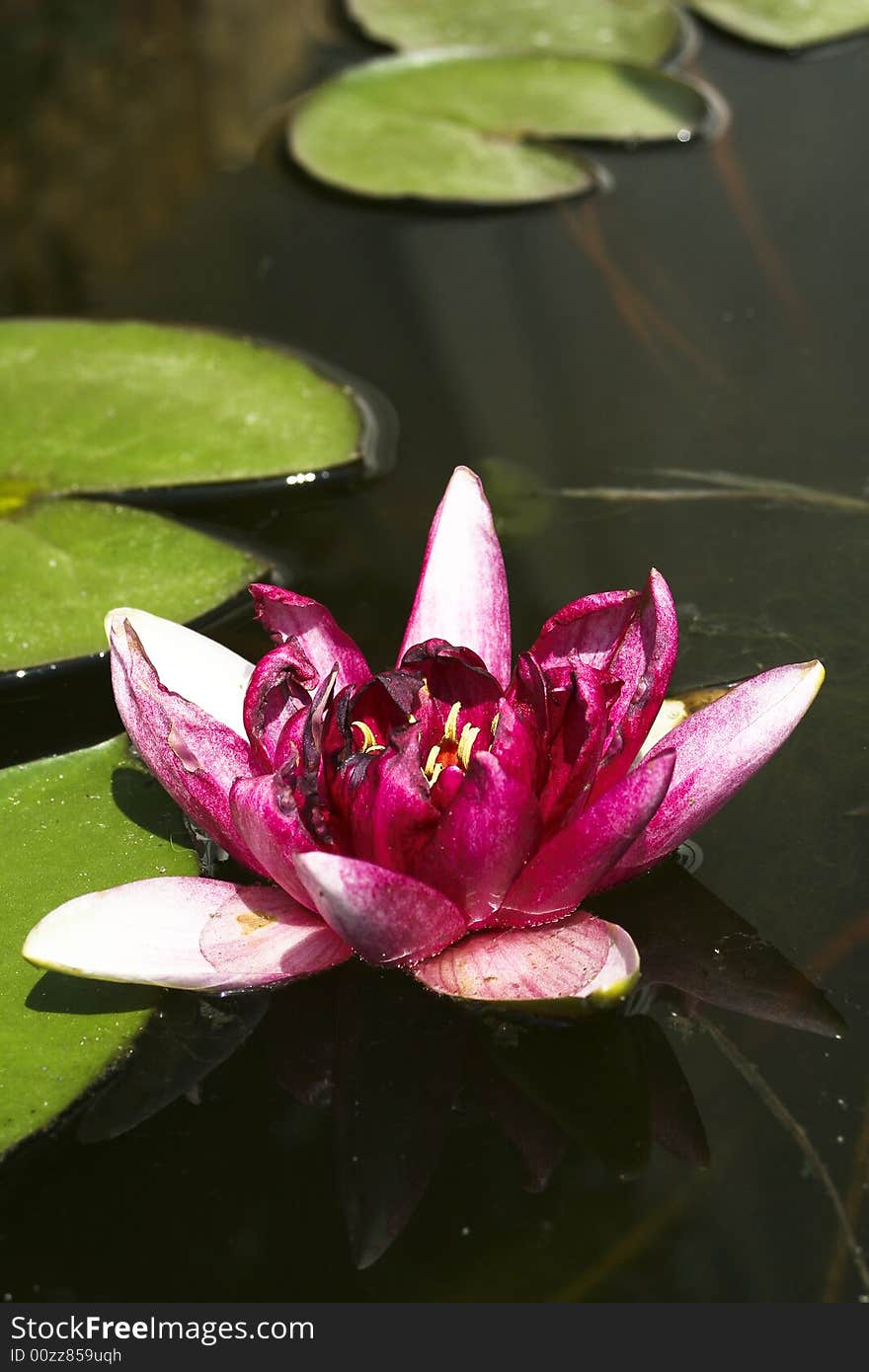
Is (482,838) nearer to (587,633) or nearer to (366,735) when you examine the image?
(366,735)

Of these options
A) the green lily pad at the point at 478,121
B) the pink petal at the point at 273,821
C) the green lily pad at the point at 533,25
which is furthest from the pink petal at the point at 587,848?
the green lily pad at the point at 533,25

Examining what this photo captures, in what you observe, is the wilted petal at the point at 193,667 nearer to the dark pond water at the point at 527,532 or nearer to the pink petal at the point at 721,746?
the dark pond water at the point at 527,532

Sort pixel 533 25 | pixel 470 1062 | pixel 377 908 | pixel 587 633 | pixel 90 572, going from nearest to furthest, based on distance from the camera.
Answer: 1. pixel 377 908
2. pixel 470 1062
3. pixel 587 633
4. pixel 90 572
5. pixel 533 25

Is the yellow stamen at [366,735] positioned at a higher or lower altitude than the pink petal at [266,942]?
higher

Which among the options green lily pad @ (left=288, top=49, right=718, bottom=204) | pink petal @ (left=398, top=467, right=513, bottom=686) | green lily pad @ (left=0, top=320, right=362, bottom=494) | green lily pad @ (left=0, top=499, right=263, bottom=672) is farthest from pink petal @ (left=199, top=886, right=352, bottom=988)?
green lily pad @ (left=288, top=49, right=718, bottom=204)

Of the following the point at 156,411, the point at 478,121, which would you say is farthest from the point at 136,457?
the point at 478,121

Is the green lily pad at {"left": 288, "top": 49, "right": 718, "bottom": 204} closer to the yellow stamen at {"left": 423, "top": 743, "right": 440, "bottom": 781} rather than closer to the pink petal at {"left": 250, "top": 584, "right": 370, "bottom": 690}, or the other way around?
the pink petal at {"left": 250, "top": 584, "right": 370, "bottom": 690}
